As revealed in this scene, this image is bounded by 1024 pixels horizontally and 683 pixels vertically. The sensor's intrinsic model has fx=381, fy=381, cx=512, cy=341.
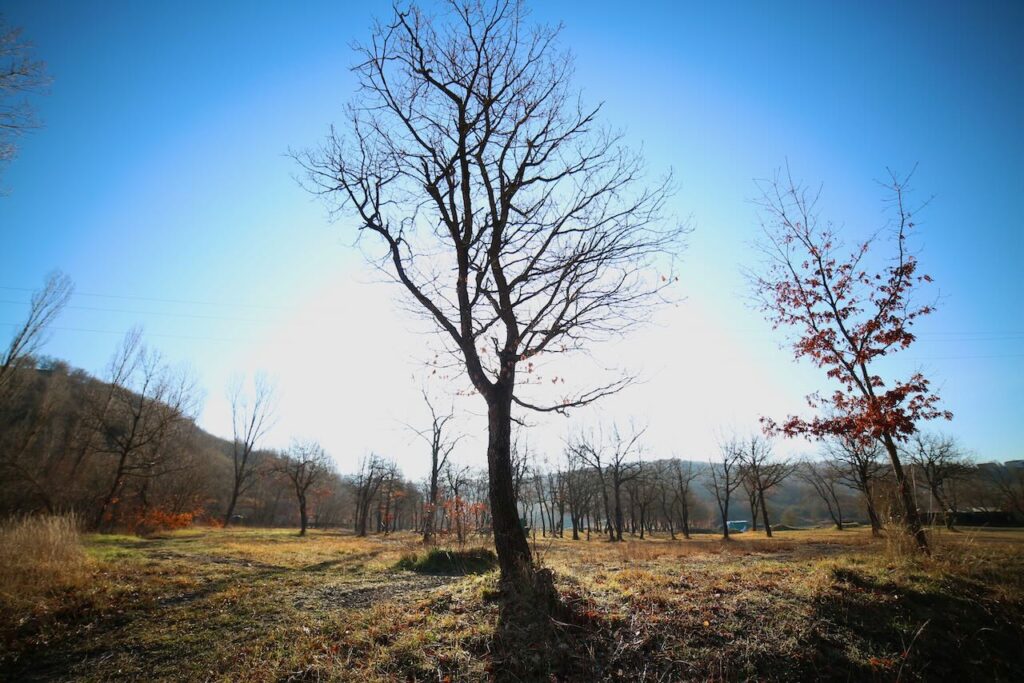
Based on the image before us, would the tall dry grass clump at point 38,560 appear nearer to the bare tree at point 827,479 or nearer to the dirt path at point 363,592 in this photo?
the dirt path at point 363,592

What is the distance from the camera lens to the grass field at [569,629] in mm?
3875

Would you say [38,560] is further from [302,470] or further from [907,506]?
[302,470]

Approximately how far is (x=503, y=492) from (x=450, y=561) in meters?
6.36

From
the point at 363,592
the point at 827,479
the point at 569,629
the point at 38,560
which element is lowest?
the point at 827,479

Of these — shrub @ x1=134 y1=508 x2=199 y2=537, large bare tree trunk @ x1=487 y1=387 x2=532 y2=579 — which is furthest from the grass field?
shrub @ x1=134 y1=508 x2=199 y2=537

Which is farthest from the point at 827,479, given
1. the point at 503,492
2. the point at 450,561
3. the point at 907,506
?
the point at 503,492

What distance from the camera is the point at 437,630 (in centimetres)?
463

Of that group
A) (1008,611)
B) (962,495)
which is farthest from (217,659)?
(962,495)

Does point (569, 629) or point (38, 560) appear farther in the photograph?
point (38, 560)

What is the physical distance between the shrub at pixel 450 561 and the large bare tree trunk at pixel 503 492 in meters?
5.31

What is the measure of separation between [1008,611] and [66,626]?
43.0 ft

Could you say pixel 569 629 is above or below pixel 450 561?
above

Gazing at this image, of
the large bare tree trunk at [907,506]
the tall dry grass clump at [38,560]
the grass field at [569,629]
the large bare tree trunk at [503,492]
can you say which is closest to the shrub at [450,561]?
the grass field at [569,629]

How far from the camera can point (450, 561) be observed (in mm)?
11336
